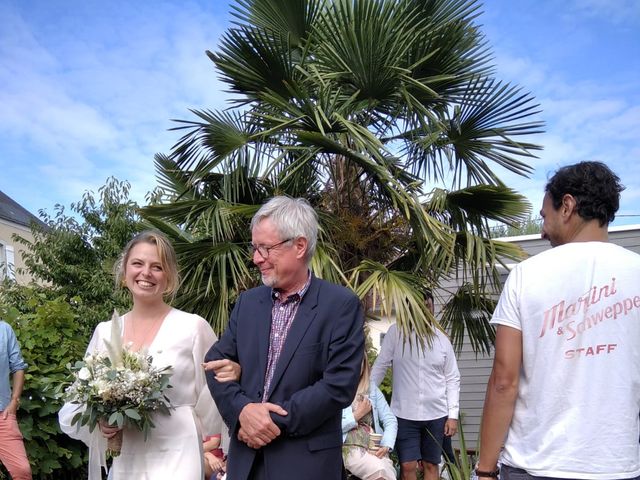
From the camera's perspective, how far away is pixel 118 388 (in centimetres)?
246

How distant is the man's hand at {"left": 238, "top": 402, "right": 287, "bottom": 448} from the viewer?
6.74 feet

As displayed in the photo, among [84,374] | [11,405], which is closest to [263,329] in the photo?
[84,374]

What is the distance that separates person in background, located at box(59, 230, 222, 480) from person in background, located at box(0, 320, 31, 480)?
2.40 metres

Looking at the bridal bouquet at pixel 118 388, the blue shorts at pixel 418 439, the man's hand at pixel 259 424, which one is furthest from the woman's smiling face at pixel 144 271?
the blue shorts at pixel 418 439

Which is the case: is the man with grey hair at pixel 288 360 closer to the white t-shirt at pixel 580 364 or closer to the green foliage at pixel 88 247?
the white t-shirt at pixel 580 364

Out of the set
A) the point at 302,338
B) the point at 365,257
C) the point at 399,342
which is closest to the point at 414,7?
the point at 365,257

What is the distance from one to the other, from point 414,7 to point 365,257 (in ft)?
8.01

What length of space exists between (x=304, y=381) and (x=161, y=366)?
2.80 ft

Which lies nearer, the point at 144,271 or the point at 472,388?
the point at 144,271

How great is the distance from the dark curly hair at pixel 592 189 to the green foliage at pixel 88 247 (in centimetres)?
917

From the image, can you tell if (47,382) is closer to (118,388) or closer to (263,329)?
(118,388)

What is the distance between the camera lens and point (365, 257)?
17.6ft

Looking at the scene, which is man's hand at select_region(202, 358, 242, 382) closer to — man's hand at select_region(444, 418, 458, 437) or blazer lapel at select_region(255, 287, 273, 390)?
blazer lapel at select_region(255, 287, 273, 390)

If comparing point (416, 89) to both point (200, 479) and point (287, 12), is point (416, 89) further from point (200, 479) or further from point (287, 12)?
point (200, 479)
